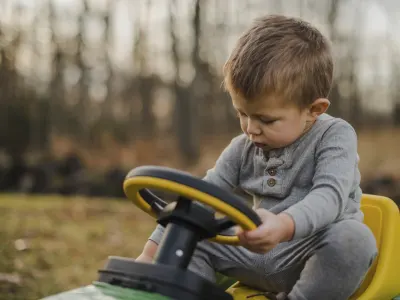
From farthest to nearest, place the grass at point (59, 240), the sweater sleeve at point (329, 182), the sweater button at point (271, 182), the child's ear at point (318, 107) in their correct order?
the grass at point (59, 240)
the sweater button at point (271, 182)
the child's ear at point (318, 107)
the sweater sleeve at point (329, 182)

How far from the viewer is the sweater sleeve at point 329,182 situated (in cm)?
185

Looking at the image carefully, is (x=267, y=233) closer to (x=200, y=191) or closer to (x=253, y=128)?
(x=200, y=191)

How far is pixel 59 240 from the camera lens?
5668mm

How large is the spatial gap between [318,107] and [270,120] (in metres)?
0.19

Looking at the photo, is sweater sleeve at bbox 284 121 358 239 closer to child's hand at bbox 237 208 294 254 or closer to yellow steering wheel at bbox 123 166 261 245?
child's hand at bbox 237 208 294 254

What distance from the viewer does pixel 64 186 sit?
35.9 feet

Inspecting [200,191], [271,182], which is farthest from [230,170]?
[200,191]

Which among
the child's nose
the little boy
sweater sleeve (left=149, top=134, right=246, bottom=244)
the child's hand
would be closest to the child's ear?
the little boy

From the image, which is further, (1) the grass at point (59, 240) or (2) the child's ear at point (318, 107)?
(1) the grass at point (59, 240)

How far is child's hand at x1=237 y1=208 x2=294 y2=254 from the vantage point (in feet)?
5.65

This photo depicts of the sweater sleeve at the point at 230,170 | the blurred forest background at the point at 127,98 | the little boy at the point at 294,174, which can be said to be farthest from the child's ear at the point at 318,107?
the blurred forest background at the point at 127,98

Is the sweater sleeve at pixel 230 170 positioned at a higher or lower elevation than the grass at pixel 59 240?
higher

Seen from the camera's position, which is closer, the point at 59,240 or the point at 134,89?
the point at 59,240

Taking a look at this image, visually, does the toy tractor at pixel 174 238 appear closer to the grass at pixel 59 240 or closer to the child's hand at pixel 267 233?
the child's hand at pixel 267 233
